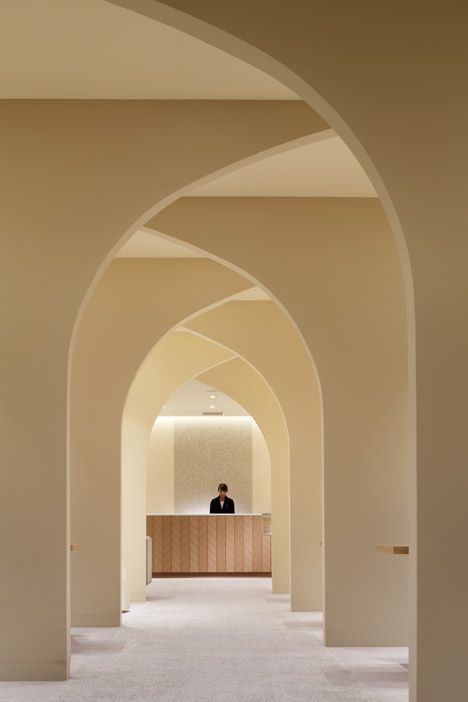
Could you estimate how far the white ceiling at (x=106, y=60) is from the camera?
6.37 m

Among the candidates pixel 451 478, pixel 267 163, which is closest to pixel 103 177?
pixel 267 163

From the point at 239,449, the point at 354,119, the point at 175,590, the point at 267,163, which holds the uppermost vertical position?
the point at 267,163

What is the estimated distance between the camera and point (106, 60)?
7.07 meters

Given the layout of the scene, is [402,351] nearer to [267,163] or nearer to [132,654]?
[267,163]

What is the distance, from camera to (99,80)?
24.5 ft

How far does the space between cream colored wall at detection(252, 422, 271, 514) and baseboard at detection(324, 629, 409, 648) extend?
47.2 ft

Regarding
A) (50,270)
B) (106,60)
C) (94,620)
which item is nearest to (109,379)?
(94,620)

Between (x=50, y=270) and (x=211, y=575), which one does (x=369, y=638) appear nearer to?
(x=50, y=270)

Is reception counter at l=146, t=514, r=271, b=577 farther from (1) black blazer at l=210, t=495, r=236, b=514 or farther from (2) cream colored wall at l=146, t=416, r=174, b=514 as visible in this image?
(2) cream colored wall at l=146, t=416, r=174, b=514

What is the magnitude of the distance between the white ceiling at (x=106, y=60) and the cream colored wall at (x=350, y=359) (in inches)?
94.2

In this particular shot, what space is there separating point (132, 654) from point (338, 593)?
173 cm

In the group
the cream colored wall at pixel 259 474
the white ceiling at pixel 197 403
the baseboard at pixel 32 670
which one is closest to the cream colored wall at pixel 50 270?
the baseboard at pixel 32 670

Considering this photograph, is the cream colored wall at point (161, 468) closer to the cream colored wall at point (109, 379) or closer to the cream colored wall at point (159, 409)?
the cream colored wall at point (159, 409)

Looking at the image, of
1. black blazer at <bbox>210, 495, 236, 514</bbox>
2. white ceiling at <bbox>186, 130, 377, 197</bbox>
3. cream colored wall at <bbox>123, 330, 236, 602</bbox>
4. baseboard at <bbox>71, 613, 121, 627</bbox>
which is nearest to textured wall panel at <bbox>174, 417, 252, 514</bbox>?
black blazer at <bbox>210, 495, 236, 514</bbox>
